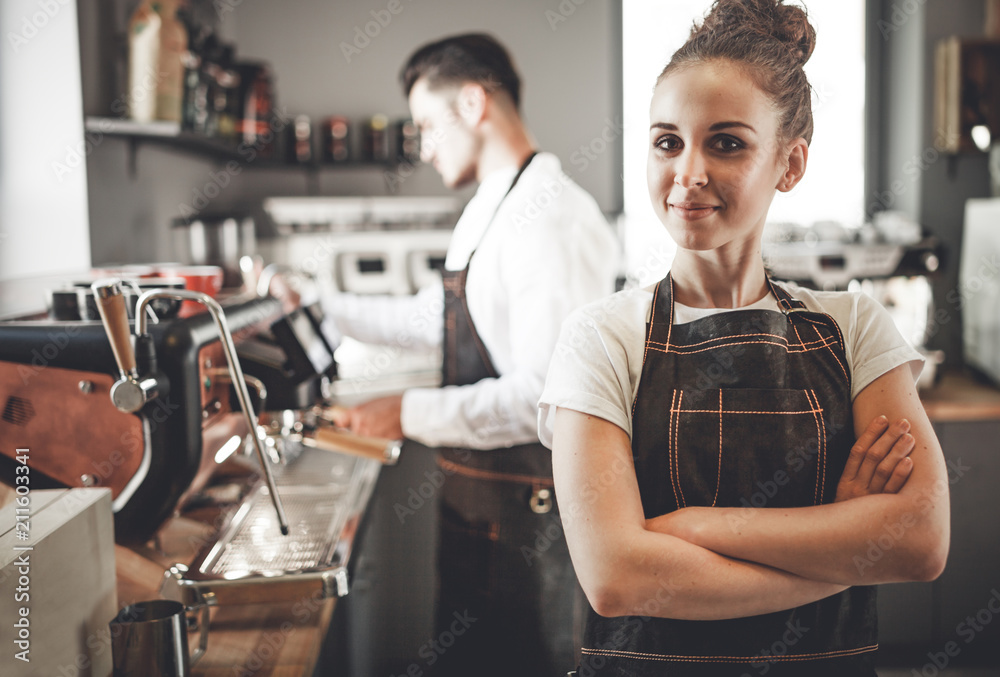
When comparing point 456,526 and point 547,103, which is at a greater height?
point 547,103

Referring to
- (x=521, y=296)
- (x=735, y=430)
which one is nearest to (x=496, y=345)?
(x=521, y=296)

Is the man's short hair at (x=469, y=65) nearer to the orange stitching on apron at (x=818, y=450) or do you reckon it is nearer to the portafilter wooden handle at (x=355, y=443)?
the portafilter wooden handle at (x=355, y=443)

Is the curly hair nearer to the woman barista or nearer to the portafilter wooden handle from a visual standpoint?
the woman barista

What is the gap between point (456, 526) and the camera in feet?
5.36

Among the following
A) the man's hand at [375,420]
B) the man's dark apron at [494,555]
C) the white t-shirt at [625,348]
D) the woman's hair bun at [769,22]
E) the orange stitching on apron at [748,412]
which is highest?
the woman's hair bun at [769,22]

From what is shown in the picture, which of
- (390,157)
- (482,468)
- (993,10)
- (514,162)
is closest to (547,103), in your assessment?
(390,157)

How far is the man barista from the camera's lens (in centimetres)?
142

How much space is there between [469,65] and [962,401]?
2169 mm

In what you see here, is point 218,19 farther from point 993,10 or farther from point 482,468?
point 993,10

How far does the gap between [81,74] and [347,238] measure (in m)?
1.46

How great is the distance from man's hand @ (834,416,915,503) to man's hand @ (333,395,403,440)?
2.88ft

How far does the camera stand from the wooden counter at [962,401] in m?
2.72

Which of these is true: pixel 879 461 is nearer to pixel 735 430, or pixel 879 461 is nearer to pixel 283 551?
pixel 735 430

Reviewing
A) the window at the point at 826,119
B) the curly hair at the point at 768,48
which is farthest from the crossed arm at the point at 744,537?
the window at the point at 826,119
